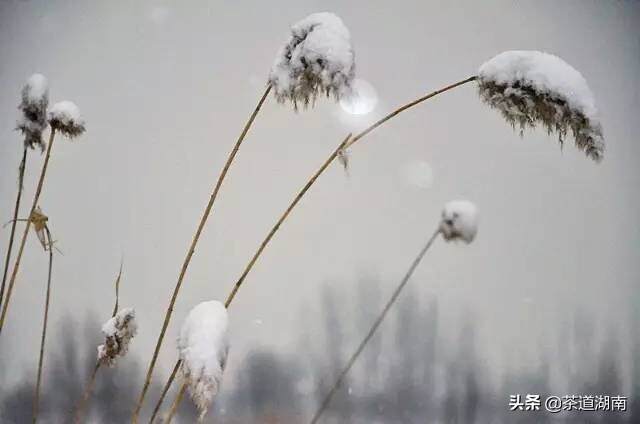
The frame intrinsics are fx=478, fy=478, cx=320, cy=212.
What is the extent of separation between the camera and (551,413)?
202cm

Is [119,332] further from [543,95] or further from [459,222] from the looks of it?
[543,95]

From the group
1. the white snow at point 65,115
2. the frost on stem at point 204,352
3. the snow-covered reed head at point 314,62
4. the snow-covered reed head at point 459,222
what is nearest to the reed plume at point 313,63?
the snow-covered reed head at point 314,62

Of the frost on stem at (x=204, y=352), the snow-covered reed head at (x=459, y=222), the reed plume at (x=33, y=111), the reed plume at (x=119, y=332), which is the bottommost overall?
the frost on stem at (x=204, y=352)

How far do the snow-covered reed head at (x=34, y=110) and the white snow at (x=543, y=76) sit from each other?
712 millimetres

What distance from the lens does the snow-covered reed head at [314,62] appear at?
0.65 m

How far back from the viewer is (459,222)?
730mm

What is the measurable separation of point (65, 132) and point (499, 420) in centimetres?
207

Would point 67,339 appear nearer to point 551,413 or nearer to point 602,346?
point 551,413

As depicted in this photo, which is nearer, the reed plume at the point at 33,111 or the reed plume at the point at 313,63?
the reed plume at the point at 313,63

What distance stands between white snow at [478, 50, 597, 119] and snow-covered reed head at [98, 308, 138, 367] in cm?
70

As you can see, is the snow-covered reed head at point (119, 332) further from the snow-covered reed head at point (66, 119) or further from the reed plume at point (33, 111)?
the snow-covered reed head at point (66, 119)

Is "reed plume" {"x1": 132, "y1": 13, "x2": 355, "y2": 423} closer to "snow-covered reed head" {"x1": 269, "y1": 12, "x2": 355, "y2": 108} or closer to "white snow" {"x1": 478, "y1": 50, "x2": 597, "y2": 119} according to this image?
"snow-covered reed head" {"x1": 269, "y1": 12, "x2": 355, "y2": 108}

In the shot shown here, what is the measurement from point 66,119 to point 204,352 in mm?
569

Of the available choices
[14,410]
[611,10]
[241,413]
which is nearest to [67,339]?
[14,410]
